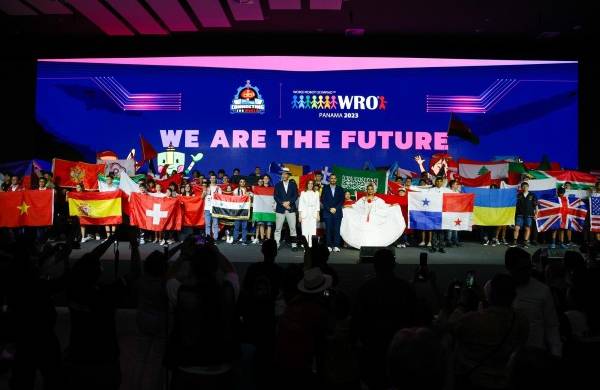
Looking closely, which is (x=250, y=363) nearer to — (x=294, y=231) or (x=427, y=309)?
(x=427, y=309)

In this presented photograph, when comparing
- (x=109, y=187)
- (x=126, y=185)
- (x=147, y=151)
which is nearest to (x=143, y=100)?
(x=147, y=151)

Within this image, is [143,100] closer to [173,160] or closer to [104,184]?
[173,160]

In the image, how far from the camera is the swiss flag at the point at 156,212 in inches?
484

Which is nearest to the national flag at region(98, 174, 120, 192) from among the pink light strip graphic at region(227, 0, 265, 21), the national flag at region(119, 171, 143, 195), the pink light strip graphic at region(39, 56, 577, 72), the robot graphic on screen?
the national flag at region(119, 171, 143, 195)

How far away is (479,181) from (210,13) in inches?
295

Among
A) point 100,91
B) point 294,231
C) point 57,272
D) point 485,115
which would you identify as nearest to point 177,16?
point 100,91

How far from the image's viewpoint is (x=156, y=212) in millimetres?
12297

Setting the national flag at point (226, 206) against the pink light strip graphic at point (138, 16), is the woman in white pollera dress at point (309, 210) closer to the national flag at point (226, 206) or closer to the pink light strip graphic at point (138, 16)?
the national flag at point (226, 206)

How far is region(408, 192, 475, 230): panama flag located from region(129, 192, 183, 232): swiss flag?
5.07m

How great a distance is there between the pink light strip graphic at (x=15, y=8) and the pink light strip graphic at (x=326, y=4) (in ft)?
21.7

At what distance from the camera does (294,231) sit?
1202 centimetres

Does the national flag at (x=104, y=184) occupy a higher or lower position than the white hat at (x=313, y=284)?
higher

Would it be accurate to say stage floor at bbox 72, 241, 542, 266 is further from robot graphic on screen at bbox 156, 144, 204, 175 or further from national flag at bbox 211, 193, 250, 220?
robot graphic on screen at bbox 156, 144, 204, 175

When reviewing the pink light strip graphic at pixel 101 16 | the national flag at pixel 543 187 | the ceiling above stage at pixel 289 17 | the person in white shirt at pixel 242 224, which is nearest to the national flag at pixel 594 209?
the national flag at pixel 543 187
